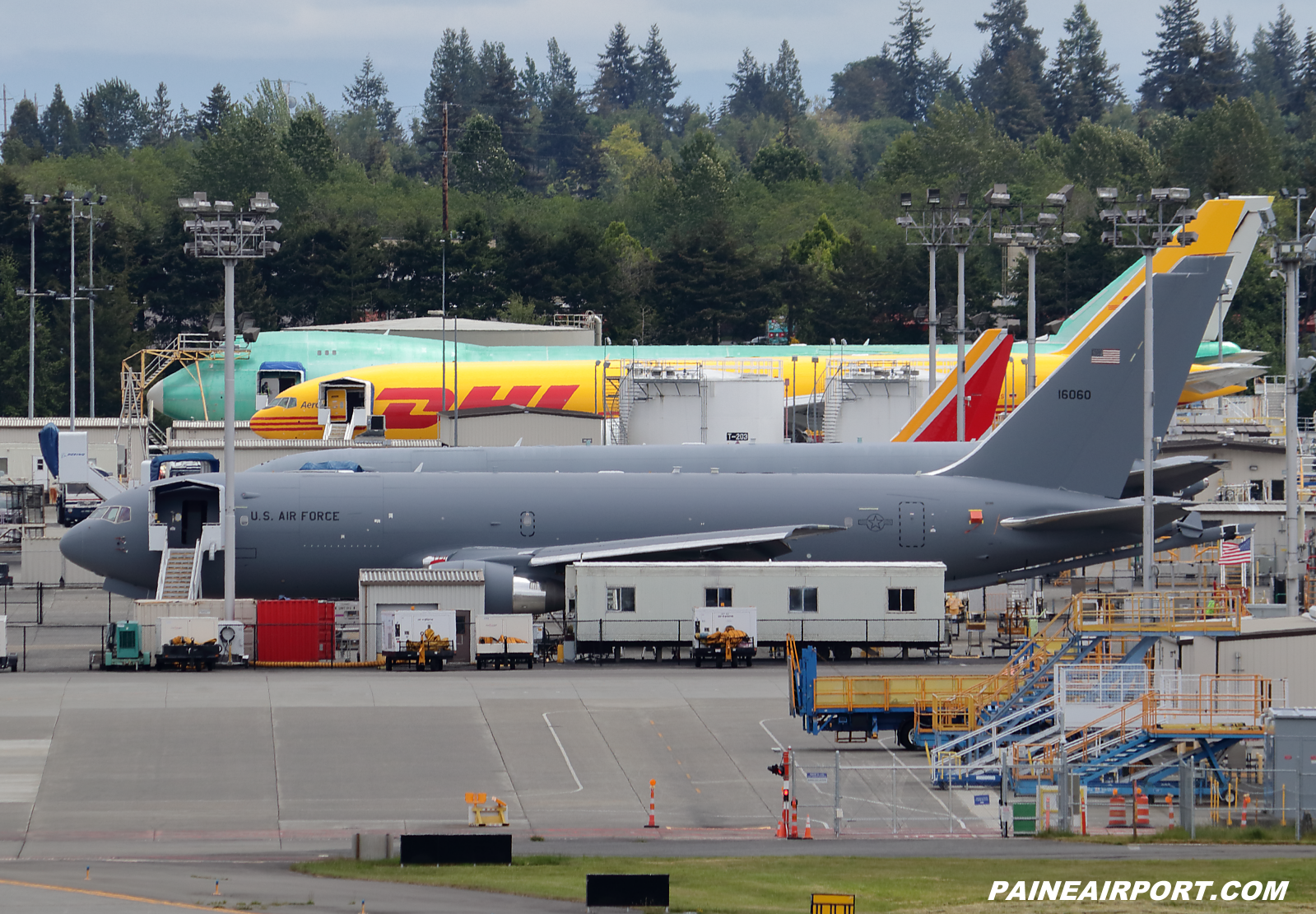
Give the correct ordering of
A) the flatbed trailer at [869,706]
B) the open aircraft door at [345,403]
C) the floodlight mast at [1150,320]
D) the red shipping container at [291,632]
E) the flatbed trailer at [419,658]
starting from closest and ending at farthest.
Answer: the flatbed trailer at [869,706] < the floodlight mast at [1150,320] < the flatbed trailer at [419,658] < the red shipping container at [291,632] < the open aircraft door at [345,403]

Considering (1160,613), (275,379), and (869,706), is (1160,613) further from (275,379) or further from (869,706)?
(275,379)

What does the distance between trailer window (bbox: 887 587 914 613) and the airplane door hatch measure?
3.98 metres

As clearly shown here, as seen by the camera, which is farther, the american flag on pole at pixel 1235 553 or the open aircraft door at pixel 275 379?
the open aircraft door at pixel 275 379

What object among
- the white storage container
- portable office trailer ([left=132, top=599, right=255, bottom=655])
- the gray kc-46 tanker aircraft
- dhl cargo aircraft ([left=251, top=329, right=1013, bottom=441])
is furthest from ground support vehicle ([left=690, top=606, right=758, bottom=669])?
dhl cargo aircraft ([left=251, top=329, right=1013, bottom=441])

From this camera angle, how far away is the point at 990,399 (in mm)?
70562

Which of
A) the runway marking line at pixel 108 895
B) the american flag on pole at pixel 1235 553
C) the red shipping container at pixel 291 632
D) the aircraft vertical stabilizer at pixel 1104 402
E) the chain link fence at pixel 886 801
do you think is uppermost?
the aircraft vertical stabilizer at pixel 1104 402

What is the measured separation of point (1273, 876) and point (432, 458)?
3825cm

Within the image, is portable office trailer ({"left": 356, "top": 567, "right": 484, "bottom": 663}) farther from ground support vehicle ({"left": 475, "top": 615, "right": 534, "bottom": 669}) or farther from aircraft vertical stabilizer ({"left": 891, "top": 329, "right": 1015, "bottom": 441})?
aircraft vertical stabilizer ({"left": 891, "top": 329, "right": 1015, "bottom": 441})

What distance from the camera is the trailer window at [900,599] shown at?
50.7m

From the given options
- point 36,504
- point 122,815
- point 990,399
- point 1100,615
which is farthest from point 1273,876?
point 36,504

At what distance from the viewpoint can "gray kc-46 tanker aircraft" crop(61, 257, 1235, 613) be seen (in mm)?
53094

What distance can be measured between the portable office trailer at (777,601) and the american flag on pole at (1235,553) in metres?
13.1

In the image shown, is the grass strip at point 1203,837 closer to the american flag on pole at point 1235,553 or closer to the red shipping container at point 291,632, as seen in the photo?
the red shipping container at point 291,632

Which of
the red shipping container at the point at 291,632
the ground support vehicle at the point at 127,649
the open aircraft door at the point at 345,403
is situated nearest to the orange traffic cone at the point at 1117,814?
the red shipping container at the point at 291,632
